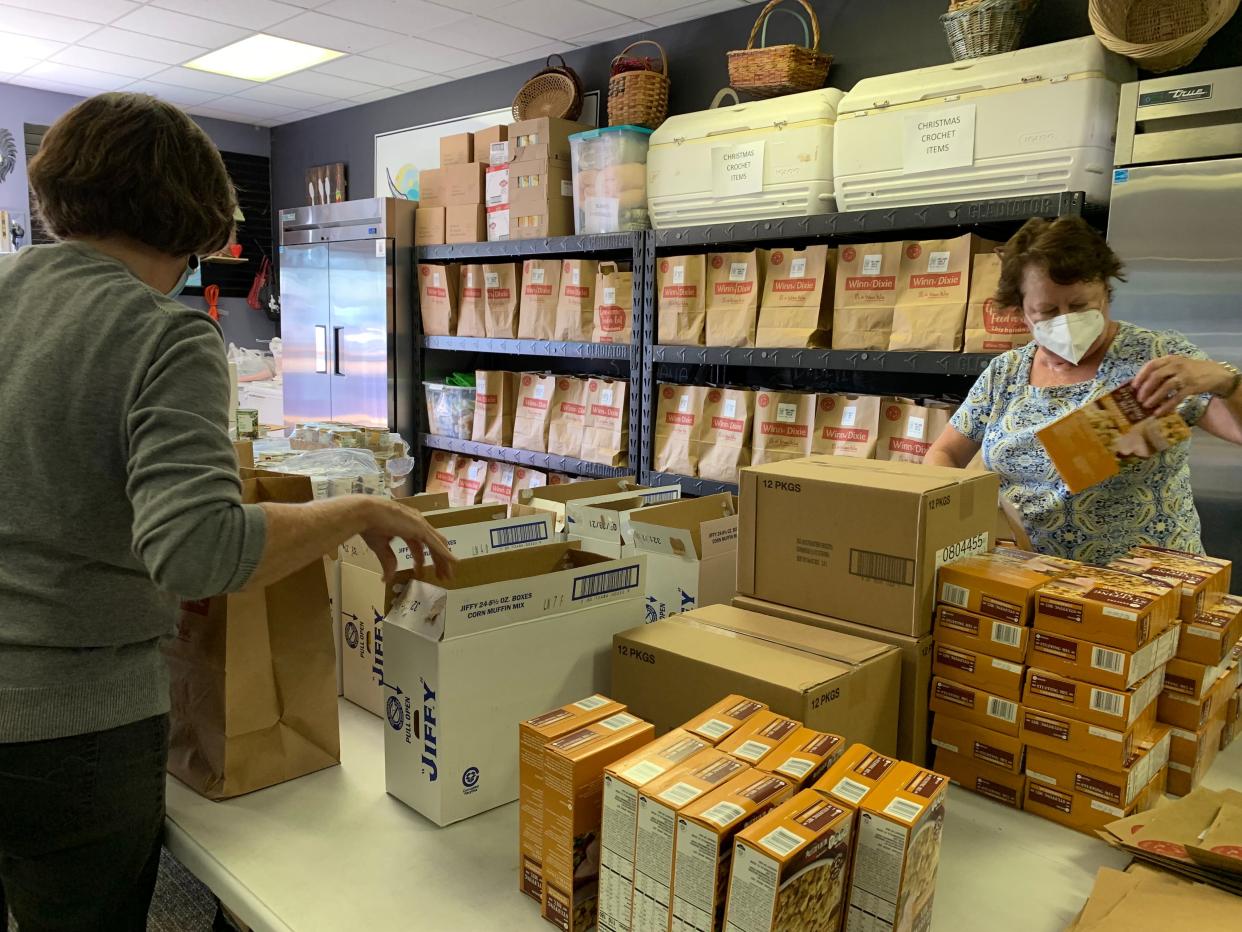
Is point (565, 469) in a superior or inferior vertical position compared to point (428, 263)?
inferior

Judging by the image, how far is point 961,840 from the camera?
47.4 inches

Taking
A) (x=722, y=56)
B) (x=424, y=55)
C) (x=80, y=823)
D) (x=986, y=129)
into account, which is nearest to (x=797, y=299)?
(x=986, y=129)

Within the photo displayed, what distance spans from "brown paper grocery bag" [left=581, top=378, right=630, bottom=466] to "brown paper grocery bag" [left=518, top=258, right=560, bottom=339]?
0.36 meters

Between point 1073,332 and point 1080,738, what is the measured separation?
1.01 m

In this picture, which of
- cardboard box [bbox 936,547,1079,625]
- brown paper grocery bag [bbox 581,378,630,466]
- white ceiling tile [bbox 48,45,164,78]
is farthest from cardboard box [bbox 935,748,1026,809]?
white ceiling tile [bbox 48,45,164,78]

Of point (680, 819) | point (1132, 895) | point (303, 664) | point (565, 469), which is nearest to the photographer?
point (680, 819)

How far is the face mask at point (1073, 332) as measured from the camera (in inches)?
75.5

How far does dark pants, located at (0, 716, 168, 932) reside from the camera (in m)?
0.97

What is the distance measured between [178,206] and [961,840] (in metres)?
1.24

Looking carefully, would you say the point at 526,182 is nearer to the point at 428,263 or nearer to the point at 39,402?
the point at 428,263

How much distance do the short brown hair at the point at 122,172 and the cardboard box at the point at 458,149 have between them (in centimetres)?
357

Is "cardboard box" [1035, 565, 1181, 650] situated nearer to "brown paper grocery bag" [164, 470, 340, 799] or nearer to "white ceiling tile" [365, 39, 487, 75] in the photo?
"brown paper grocery bag" [164, 470, 340, 799]

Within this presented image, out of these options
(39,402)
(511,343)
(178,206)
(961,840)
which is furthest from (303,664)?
(511,343)

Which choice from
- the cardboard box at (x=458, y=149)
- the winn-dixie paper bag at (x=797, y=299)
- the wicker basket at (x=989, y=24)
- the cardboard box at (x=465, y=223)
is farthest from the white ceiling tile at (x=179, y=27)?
the wicker basket at (x=989, y=24)
